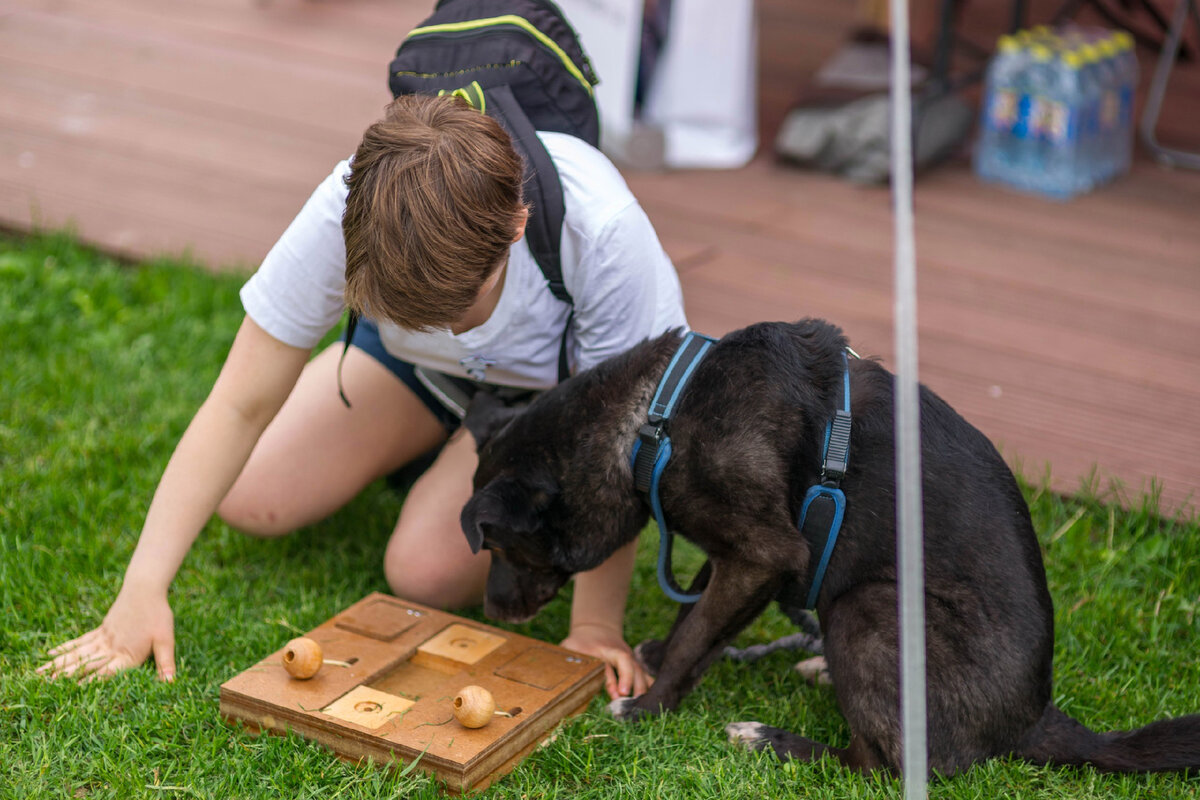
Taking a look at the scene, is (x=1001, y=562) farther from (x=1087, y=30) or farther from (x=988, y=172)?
(x=1087, y=30)

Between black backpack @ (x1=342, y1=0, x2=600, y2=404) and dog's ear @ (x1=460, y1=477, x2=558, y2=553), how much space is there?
466 millimetres

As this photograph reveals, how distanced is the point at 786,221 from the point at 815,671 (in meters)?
2.90

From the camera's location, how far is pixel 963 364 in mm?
4004

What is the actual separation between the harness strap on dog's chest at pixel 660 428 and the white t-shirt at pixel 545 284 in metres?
0.24

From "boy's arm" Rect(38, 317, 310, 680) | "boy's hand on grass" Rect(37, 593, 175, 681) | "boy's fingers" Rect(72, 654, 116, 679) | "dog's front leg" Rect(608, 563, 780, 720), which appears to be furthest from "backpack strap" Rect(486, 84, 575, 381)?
"boy's fingers" Rect(72, 654, 116, 679)

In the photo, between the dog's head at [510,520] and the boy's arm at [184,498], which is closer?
the dog's head at [510,520]

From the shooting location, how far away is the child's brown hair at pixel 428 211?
215cm

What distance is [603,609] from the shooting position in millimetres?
2785

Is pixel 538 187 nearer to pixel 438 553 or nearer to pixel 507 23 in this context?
pixel 507 23

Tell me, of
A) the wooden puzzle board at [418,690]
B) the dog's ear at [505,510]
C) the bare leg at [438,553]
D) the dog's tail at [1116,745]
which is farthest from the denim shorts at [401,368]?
the dog's tail at [1116,745]

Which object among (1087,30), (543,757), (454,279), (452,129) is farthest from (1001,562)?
(1087,30)

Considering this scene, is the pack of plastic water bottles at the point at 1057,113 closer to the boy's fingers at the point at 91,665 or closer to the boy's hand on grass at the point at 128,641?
the boy's hand on grass at the point at 128,641

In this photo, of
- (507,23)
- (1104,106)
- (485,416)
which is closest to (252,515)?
(485,416)

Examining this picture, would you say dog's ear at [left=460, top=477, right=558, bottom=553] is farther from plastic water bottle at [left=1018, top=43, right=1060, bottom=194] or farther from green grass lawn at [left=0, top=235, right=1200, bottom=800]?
plastic water bottle at [left=1018, top=43, right=1060, bottom=194]
